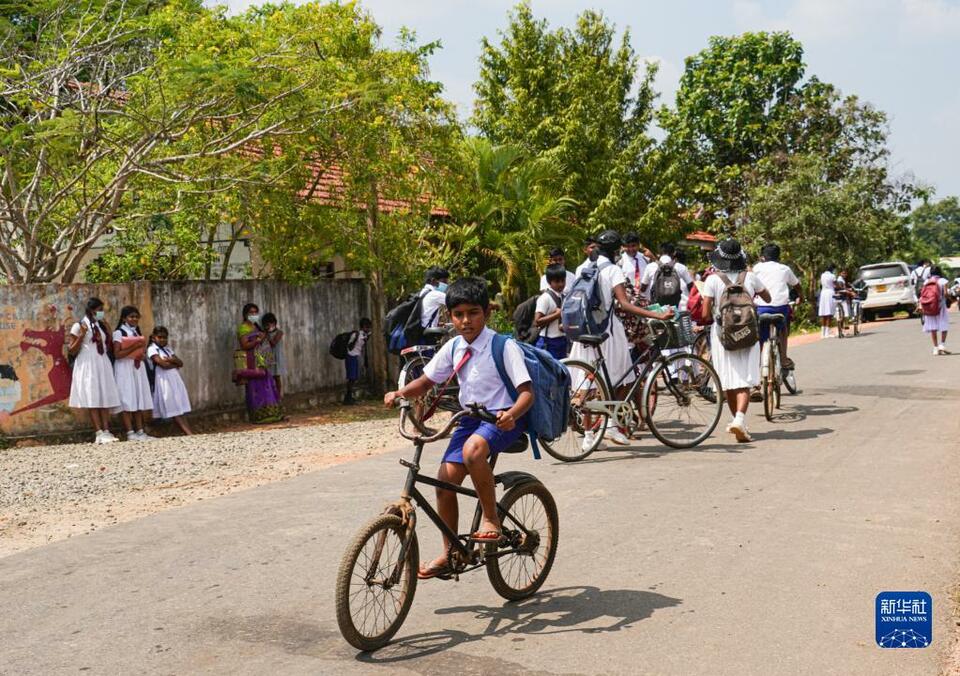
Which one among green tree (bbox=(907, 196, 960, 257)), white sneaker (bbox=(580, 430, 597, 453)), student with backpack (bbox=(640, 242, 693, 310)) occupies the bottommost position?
white sneaker (bbox=(580, 430, 597, 453))

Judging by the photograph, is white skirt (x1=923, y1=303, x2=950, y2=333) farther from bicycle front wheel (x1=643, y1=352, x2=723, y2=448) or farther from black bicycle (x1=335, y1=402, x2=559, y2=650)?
black bicycle (x1=335, y1=402, x2=559, y2=650)

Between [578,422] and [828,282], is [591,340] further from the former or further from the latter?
[828,282]

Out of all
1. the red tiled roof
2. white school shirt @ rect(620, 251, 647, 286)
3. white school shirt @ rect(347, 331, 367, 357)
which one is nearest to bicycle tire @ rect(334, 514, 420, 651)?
white school shirt @ rect(620, 251, 647, 286)

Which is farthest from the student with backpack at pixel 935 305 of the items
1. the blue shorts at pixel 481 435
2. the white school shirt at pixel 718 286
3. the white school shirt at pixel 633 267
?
the blue shorts at pixel 481 435

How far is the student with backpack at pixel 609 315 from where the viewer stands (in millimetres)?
10102

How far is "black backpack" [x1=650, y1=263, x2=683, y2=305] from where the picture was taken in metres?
12.8

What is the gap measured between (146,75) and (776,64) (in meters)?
32.7

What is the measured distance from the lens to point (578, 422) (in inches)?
386

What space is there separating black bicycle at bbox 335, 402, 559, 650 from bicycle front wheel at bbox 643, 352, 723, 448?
4.47 m

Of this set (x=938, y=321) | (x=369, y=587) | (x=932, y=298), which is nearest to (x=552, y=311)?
(x=369, y=587)

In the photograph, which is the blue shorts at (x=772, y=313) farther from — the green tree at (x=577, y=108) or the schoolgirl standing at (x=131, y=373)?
the green tree at (x=577, y=108)

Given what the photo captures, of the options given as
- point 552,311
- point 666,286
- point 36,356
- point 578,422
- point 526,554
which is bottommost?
point 526,554

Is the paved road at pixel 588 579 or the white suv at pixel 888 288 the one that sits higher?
the white suv at pixel 888 288

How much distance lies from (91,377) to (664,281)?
23.1 ft
